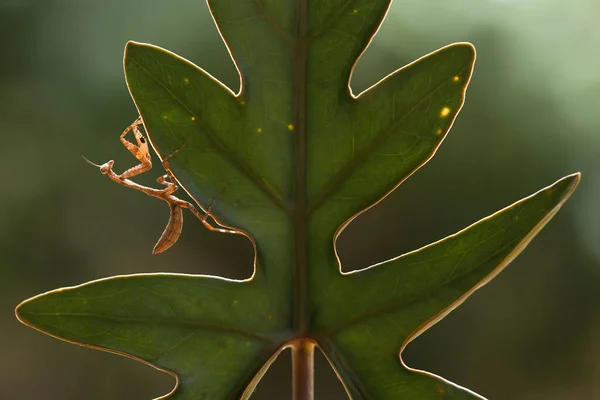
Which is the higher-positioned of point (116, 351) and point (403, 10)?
point (403, 10)

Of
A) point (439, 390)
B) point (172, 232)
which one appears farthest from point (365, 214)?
point (439, 390)

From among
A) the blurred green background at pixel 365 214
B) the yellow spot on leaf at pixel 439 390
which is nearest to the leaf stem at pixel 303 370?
the yellow spot on leaf at pixel 439 390

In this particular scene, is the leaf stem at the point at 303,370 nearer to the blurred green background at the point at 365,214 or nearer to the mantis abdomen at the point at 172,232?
the mantis abdomen at the point at 172,232

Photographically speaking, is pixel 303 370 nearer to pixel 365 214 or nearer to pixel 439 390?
pixel 439 390

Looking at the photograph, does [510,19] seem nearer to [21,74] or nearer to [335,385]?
[335,385]

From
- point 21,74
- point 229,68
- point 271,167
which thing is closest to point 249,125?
point 271,167
